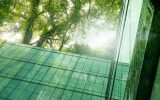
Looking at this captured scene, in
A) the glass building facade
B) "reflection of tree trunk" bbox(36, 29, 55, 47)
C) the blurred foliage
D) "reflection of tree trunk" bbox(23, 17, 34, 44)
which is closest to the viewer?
the glass building facade

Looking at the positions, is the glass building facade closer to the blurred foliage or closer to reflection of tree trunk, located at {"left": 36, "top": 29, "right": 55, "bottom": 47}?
the blurred foliage

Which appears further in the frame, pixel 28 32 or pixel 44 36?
pixel 44 36

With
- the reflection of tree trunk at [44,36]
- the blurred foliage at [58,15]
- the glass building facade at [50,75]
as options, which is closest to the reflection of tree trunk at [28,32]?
the blurred foliage at [58,15]

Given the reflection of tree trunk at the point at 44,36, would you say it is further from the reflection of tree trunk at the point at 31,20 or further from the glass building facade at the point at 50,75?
the glass building facade at the point at 50,75

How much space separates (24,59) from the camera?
37.8ft

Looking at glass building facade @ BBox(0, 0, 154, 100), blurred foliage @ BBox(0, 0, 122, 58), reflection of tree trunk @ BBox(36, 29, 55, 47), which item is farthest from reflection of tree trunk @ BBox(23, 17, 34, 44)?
glass building facade @ BBox(0, 0, 154, 100)

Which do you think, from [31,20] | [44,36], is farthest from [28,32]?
[44,36]

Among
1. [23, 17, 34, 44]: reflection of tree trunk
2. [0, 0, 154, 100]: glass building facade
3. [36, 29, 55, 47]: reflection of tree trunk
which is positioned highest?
[0, 0, 154, 100]: glass building facade

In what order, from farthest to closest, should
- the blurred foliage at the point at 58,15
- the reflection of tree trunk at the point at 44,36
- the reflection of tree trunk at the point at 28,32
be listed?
the reflection of tree trunk at the point at 44,36
the reflection of tree trunk at the point at 28,32
the blurred foliage at the point at 58,15

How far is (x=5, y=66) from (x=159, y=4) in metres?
9.81

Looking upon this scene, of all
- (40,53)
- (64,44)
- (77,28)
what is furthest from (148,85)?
(64,44)

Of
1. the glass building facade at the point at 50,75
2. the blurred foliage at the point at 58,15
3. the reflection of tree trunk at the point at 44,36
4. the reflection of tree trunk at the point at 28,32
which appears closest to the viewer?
the glass building facade at the point at 50,75

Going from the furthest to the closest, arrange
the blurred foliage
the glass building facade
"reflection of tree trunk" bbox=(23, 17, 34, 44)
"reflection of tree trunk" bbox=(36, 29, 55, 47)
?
"reflection of tree trunk" bbox=(36, 29, 55, 47), "reflection of tree trunk" bbox=(23, 17, 34, 44), the blurred foliage, the glass building facade

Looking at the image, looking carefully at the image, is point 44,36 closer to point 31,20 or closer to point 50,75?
point 31,20
